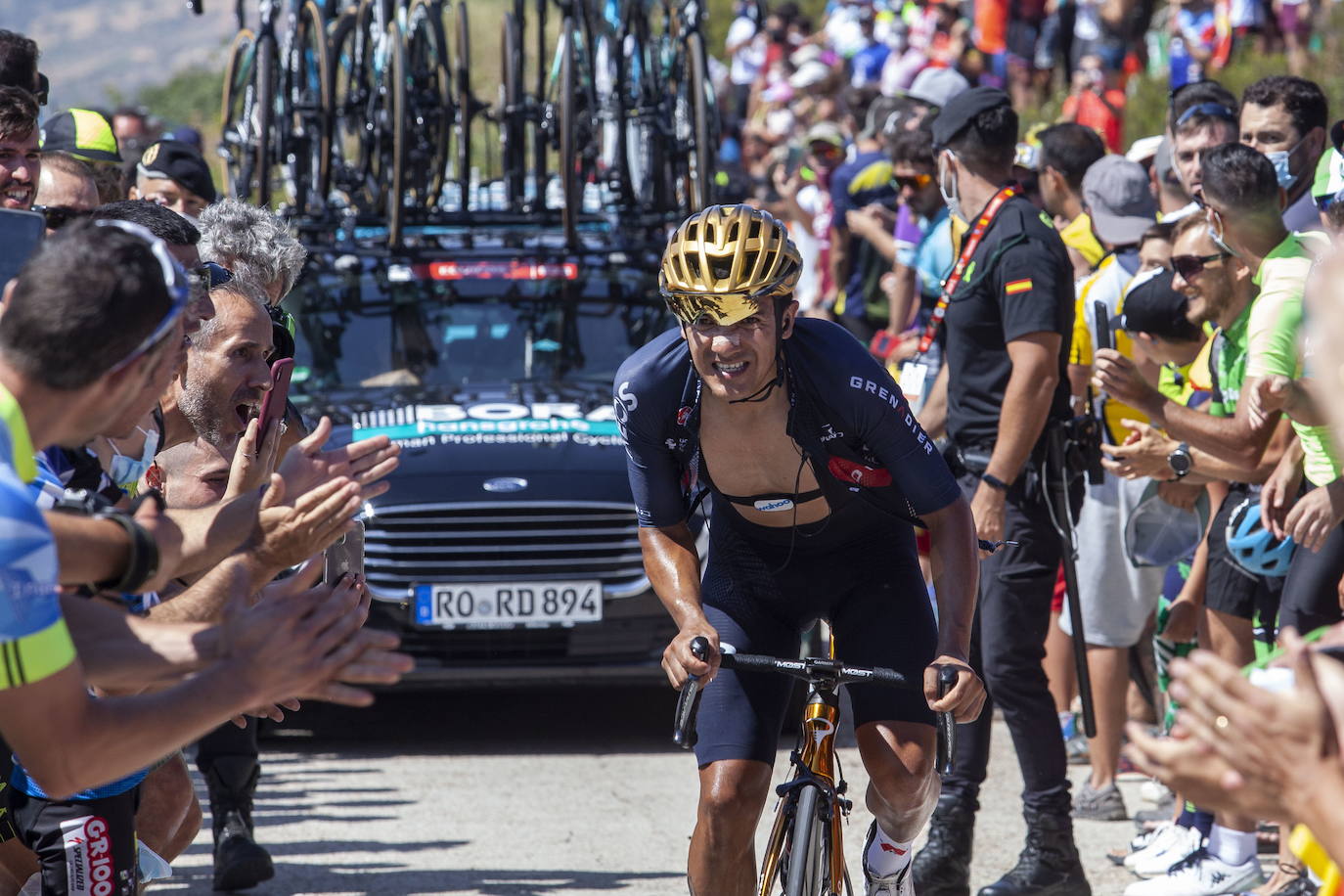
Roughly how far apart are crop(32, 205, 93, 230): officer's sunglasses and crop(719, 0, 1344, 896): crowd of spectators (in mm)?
2950

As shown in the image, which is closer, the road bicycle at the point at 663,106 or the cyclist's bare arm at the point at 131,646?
the cyclist's bare arm at the point at 131,646

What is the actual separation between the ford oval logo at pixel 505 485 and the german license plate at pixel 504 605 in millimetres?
432

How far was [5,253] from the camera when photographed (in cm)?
391

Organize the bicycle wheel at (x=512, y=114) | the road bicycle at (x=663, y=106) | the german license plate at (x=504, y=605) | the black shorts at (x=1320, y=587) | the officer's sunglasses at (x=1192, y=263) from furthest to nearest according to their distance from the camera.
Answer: the bicycle wheel at (x=512, y=114)
the road bicycle at (x=663, y=106)
the german license plate at (x=504, y=605)
the officer's sunglasses at (x=1192, y=263)
the black shorts at (x=1320, y=587)

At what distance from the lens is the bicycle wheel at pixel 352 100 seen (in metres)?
11.0

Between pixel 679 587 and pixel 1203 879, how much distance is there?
94.9 inches

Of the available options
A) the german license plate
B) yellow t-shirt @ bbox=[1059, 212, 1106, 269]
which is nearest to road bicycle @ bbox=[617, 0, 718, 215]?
yellow t-shirt @ bbox=[1059, 212, 1106, 269]

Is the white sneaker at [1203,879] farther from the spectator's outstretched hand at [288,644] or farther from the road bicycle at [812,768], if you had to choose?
the spectator's outstretched hand at [288,644]

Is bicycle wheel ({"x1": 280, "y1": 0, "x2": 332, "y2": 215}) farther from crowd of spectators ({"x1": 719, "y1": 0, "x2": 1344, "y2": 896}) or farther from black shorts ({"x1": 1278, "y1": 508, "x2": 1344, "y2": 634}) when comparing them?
black shorts ({"x1": 1278, "y1": 508, "x2": 1344, "y2": 634})

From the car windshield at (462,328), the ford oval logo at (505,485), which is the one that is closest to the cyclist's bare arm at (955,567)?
the ford oval logo at (505,485)

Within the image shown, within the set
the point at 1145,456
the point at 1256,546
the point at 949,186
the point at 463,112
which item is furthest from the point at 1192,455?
the point at 463,112

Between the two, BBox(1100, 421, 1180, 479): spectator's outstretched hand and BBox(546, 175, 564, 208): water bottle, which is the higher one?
BBox(546, 175, 564, 208): water bottle

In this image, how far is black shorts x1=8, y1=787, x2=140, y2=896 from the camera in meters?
3.88

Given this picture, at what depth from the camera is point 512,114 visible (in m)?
11.7
